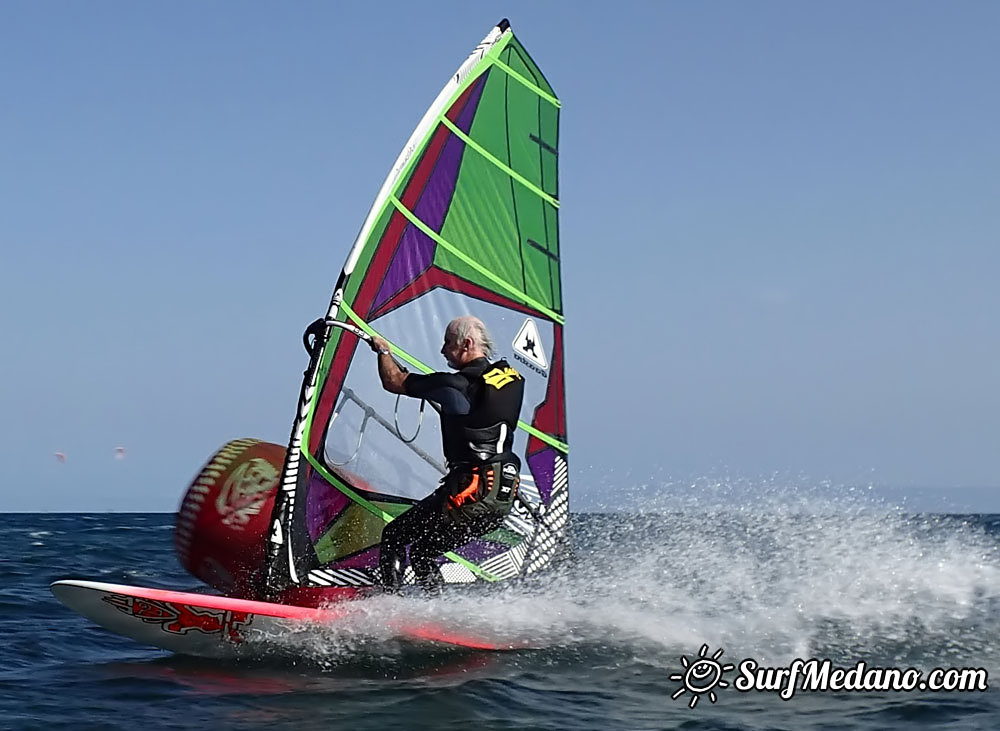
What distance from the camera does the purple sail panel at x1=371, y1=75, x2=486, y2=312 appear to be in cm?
776

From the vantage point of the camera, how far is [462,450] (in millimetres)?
7051

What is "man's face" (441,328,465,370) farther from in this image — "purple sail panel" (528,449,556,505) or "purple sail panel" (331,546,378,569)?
"purple sail panel" (528,449,556,505)

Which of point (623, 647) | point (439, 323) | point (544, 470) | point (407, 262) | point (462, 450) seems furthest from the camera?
point (544, 470)

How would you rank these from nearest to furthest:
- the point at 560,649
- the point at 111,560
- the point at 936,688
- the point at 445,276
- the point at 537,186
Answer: the point at 936,688, the point at 560,649, the point at 445,276, the point at 537,186, the point at 111,560

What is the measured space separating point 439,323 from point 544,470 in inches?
64.2

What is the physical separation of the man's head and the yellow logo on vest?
0.67 ft

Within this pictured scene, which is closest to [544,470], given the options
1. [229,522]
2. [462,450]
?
[462,450]

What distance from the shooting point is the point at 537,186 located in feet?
29.6

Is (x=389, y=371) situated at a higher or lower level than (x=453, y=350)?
lower

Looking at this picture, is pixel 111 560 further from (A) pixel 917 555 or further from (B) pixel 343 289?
(A) pixel 917 555

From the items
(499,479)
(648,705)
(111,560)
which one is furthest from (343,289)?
(111,560)

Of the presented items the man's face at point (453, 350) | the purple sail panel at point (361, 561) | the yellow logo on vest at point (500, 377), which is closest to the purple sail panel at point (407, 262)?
the man's face at point (453, 350)

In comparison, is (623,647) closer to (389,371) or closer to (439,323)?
(389,371)

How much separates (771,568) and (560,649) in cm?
246
